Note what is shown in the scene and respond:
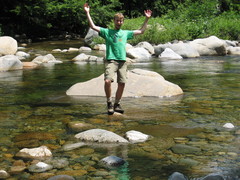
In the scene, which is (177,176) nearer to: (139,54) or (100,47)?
(139,54)

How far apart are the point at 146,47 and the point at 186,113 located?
45.1 feet

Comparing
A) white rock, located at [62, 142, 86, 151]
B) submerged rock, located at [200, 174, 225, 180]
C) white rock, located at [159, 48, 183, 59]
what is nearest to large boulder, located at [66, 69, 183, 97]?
white rock, located at [62, 142, 86, 151]

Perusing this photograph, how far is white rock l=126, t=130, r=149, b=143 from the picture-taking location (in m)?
4.41

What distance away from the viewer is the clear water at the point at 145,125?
11.8 ft

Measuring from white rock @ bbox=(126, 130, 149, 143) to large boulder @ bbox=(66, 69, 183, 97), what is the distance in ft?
9.65

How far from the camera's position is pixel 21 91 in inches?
328

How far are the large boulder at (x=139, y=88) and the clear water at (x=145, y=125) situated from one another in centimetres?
27

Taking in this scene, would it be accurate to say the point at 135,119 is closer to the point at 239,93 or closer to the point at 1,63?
the point at 239,93

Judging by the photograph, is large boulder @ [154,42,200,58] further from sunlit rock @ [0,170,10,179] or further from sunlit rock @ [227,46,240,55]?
sunlit rock @ [0,170,10,179]

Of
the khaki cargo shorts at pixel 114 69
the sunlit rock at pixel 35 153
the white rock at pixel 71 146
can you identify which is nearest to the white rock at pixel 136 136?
the white rock at pixel 71 146

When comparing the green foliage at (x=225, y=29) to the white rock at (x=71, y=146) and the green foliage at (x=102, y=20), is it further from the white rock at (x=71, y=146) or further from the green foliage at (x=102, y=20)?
the white rock at (x=71, y=146)

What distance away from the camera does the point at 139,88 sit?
760 cm

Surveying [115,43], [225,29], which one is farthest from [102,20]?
[115,43]

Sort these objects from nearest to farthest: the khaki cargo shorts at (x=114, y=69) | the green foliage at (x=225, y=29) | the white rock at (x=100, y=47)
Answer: the khaki cargo shorts at (x=114, y=69), the white rock at (x=100, y=47), the green foliage at (x=225, y=29)
